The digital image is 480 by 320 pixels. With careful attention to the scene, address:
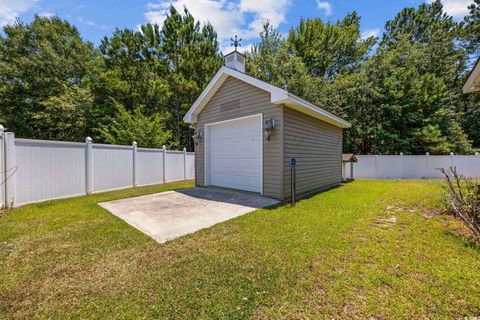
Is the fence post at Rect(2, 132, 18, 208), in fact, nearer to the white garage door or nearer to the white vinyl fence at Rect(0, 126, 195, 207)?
the white vinyl fence at Rect(0, 126, 195, 207)

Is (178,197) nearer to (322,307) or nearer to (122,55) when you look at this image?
(322,307)

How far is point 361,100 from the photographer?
597 inches

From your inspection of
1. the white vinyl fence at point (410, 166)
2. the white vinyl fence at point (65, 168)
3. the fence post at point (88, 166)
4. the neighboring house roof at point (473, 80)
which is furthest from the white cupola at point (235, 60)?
the white vinyl fence at point (410, 166)

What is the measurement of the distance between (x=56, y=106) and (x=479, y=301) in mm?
19671

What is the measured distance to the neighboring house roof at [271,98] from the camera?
5756 mm

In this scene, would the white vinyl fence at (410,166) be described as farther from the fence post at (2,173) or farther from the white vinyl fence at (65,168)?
the fence post at (2,173)

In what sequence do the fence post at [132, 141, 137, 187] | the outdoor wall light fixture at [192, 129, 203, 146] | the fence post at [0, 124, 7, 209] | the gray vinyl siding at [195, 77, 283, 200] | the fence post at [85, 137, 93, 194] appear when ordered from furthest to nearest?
the fence post at [132, 141, 137, 187] < the outdoor wall light fixture at [192, 129, 203, 146] < the fence post at [85, 137, 93, 194] < the gray vinyl siding at [195, 77, 283, 200] < the fence post at [0, 124, 7, 209]

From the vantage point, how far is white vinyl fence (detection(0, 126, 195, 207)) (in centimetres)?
520

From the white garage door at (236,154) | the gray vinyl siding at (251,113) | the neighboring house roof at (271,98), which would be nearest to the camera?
the neighboring house roof at (271,98)

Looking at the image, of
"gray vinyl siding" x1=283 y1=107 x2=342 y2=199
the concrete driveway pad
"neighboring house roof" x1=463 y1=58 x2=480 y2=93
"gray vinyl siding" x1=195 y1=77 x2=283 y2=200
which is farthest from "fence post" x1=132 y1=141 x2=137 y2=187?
"neighboring house roof" x1=463 y1=58 x2=480 y2=93

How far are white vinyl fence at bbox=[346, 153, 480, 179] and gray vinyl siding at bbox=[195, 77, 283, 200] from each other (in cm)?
940

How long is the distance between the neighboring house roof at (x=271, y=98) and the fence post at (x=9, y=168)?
5116 millimetres

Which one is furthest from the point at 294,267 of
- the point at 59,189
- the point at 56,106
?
the point at 56,106

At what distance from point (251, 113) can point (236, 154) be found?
1.53 m
